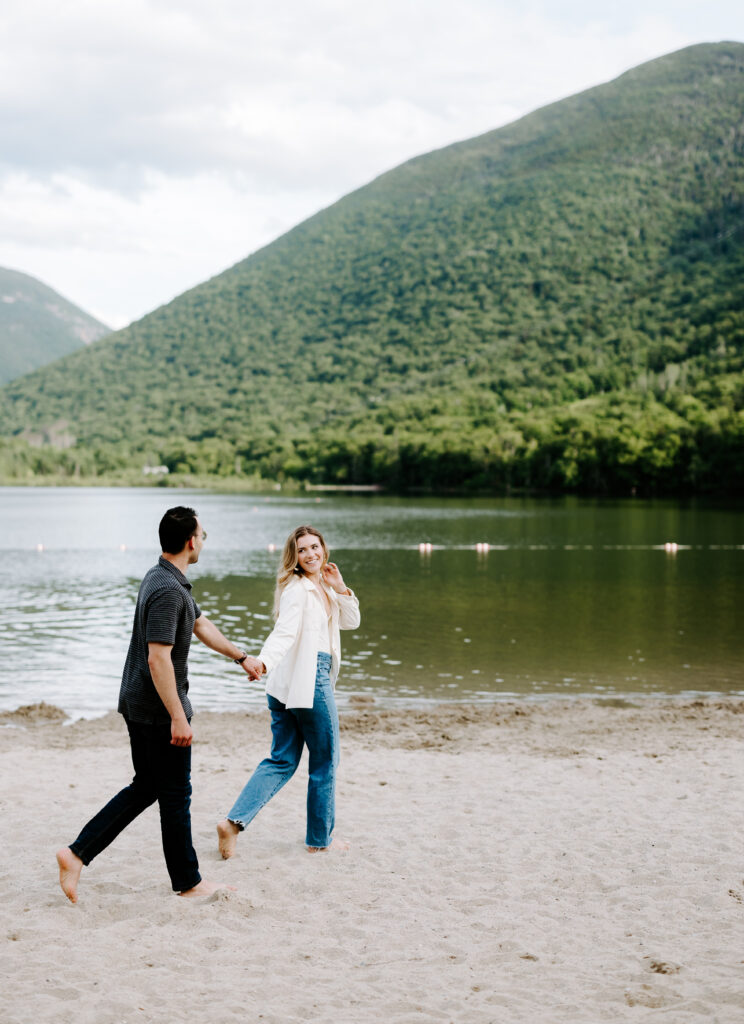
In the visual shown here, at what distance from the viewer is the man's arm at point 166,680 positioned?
17.8 ft

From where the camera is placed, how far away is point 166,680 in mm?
5434

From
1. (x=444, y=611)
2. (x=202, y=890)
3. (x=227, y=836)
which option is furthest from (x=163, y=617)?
(x=444, y=611)

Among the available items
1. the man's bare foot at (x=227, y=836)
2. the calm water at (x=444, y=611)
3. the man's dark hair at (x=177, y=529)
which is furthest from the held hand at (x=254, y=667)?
the calm water at (x=444, y=611)

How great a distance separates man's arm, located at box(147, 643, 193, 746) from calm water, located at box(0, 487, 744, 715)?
327 inches

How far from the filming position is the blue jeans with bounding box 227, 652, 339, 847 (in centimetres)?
651

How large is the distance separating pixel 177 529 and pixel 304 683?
1.44 meters

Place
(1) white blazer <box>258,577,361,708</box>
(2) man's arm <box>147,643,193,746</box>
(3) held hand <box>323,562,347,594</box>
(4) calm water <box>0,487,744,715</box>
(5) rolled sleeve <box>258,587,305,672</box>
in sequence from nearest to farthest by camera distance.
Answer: (2) man's arm <box>147,643,193,746</box>
(5) rolled sleeve <box>258,587,305,672</box>
(1) white blazer <box>258,577,361,708</box>
(3) held hand <box>323,562,347,594</box>
(4) calm water <box>0,487,744,715</box>

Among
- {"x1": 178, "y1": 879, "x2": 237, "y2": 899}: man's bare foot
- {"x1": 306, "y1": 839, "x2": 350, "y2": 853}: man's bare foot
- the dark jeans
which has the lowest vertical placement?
{"x1": 306, "y1": 839, "x2": 350, "y2": 853}: man's bare foot

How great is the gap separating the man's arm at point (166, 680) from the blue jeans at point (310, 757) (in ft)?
3.68

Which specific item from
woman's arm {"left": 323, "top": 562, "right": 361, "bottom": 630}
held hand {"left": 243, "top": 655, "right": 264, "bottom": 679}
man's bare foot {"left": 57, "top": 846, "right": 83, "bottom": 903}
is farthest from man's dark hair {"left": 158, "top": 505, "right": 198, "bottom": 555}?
man's bare foot {"left": 57, "top": 846, "right": 83, "bottom": 903}

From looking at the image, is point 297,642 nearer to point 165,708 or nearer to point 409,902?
point 165,708

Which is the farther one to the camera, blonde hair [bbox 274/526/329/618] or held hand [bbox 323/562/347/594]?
held hand [bbox 323/562/347/594]

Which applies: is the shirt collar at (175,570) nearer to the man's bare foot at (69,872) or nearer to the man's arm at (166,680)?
the man's arm at (166,680)

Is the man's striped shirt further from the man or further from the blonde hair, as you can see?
the blonde hair
